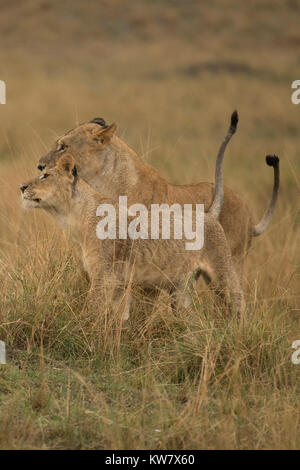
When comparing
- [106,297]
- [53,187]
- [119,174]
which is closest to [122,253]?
[106,297]

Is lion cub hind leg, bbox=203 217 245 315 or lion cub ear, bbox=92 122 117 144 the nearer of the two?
lion cub hind leg, bbox=203 217 245 315

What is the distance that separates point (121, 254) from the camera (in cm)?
498

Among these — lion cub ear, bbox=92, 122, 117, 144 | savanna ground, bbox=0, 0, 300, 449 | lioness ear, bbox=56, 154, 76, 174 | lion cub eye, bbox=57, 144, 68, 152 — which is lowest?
savanna ground, bbox=0, 0, 300, 449

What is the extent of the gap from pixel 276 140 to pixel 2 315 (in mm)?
11865

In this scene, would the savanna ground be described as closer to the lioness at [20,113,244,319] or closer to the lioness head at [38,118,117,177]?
the lioness at [20,113,244,319]

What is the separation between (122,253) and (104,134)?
3.71 feet

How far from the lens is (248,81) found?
870 inches

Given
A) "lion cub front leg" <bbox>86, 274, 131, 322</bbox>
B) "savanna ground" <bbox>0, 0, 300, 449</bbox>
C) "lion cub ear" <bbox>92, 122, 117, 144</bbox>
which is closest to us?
"savanna ground" <bbox>0, 0, 300, 449</bbox>

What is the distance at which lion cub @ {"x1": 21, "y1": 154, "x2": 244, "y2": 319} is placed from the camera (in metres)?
4.90

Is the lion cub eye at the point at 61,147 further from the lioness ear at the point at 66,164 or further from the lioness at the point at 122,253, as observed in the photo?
the lioness ear at the point at 66,164

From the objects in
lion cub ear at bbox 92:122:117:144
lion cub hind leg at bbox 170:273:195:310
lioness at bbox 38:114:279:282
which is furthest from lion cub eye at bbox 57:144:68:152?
lion cub hind leg at bbox 170:273:195:310

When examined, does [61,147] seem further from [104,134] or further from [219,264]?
[219,264]
